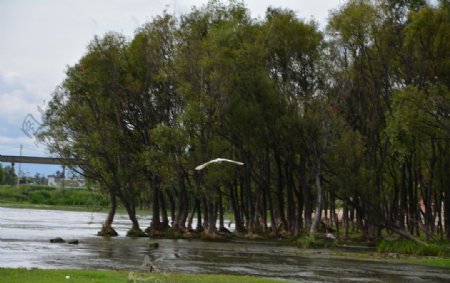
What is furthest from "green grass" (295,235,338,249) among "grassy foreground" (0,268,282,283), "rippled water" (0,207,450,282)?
"grassy foreground" (0,268,282,283)

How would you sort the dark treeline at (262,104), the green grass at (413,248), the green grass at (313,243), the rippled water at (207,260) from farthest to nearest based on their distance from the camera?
1. the dark treeline at (262,104)
2. the green grass at (313,243)
3. the green grass at (413,248)
4. the rippled water at (207,260)

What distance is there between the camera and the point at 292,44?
68.8 meters

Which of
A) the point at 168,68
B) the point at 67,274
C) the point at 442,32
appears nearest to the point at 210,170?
the point at 168,68

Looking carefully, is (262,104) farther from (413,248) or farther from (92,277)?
Answer: (92,277)

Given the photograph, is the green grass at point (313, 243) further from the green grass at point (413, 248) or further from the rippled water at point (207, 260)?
the green grass at point (413, 248)

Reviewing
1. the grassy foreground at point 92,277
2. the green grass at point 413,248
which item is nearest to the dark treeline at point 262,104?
the green grass at point 413,248

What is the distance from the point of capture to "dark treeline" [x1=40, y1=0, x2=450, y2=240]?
2517 inches

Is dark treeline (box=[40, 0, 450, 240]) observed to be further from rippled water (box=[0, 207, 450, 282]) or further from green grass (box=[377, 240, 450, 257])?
rippled water (box=[0, 207, 450, 282])

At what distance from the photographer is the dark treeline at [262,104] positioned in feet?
210

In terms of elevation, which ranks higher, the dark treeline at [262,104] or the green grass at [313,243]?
the dark treeline at [262,104]

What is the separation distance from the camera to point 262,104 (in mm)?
68750

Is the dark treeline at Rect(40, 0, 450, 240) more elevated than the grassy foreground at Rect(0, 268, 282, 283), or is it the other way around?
the dark treeline at Rect(40, 0, 450, 240)

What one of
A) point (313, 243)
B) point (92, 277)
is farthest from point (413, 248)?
point (92, 277)

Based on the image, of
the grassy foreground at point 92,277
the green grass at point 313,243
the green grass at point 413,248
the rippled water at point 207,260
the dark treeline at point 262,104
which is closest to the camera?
the grassy foreground at point 92,277
